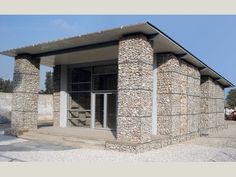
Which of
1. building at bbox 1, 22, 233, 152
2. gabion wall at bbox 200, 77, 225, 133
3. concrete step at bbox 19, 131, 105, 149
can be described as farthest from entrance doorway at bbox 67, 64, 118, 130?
gabion wall at bbox 200, 77, 225, 133

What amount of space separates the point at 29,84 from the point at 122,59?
6.75 m

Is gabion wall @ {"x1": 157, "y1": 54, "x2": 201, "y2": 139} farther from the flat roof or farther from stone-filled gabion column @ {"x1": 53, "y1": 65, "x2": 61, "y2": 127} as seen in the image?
stone-filled gabion column @ {"x1": 53, "y1": 65, "x2": 61, "y2": 127}

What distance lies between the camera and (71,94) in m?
18.0

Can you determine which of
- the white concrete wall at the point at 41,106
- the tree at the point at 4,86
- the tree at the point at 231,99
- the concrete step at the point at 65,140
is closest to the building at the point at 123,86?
the concrete step at the point at 65,140

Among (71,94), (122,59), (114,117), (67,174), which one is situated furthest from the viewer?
(71,94)

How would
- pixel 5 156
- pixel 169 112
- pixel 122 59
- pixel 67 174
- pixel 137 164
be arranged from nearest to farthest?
pixel 67 174
pixel 137 164
pixel 5 156
pixel 122 59
pixel 169 112

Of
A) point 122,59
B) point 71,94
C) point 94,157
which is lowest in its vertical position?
point 94,157

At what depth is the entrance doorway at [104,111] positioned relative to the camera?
15367mm

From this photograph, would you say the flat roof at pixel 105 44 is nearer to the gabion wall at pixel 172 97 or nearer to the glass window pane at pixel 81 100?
the gabion wall at pixel 172 97

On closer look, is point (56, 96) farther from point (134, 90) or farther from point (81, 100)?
point (134, 90)

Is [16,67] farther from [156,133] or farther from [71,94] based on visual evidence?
[156,133]

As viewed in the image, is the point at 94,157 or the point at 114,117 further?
the point at 114,117

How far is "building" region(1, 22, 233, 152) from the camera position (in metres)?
11.1

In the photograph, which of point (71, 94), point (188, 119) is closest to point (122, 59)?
point (188, 119)
